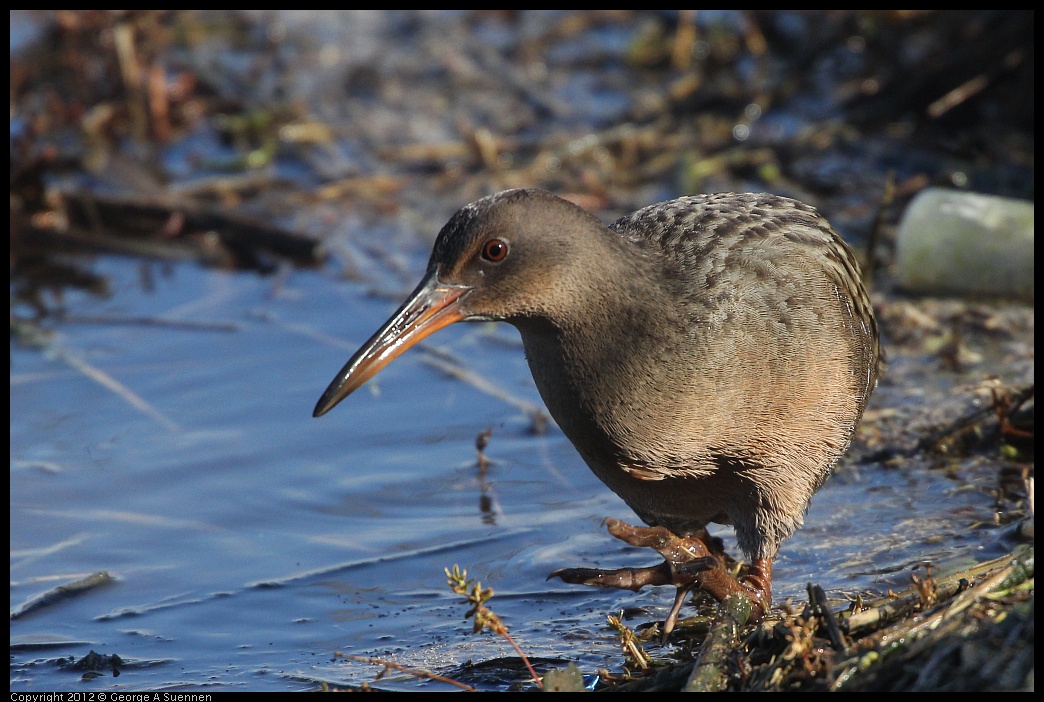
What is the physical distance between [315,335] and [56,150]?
2853 millimetres

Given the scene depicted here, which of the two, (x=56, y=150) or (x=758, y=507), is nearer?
(x=758, y=507)

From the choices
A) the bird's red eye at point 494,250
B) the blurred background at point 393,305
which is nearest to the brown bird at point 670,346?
the bird's red eye at point 494,250

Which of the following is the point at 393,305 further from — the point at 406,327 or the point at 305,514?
the point at 406,327

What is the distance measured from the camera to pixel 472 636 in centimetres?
485

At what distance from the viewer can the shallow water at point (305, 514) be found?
4.89 metres

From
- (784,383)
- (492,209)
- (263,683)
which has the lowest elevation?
(263,683)

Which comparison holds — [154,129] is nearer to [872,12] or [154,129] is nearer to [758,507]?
[872,12]

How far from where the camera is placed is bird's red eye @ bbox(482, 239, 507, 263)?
4219 millimetres

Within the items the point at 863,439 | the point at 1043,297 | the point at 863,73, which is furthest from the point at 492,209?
the point at 863,73

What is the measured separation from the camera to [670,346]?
4.31 m

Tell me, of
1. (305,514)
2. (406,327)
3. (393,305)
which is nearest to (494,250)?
(406,327)

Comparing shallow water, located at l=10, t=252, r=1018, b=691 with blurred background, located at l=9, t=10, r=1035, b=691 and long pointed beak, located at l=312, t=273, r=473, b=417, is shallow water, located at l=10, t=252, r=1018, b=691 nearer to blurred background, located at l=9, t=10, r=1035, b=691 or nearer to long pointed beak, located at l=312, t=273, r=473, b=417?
blurred background, located at l=9, t=10, r=1035, b=691

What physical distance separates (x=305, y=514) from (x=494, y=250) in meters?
2.16

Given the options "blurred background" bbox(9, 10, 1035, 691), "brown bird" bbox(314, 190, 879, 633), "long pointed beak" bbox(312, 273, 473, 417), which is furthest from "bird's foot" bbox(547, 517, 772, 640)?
"long pointed beak" bbox(312, 273, 473, 417)
